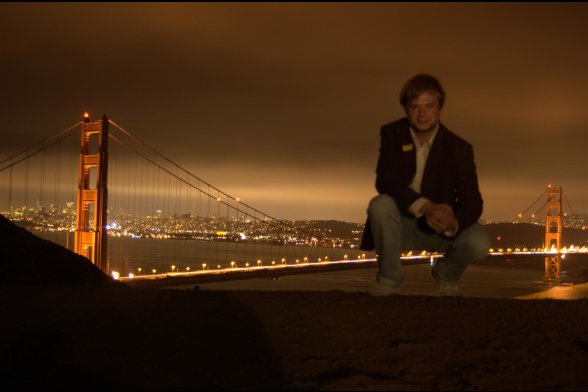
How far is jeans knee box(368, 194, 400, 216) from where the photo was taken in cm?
347

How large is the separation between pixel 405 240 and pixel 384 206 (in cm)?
29

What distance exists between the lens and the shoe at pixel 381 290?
3.89 m

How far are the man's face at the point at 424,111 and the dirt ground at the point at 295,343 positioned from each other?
1.00m

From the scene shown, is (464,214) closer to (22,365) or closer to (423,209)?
(423,209)

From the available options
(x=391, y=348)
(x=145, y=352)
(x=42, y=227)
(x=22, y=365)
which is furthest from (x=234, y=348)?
(x=42, y=227)

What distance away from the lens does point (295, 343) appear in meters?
2.96

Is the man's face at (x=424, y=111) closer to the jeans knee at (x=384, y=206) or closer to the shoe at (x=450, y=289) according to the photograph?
the jeans knee at (x=384, y=206)

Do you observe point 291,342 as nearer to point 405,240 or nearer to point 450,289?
point 405,240

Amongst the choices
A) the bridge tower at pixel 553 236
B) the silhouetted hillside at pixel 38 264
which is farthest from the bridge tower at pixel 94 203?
the bridge tower at pixel 553 236

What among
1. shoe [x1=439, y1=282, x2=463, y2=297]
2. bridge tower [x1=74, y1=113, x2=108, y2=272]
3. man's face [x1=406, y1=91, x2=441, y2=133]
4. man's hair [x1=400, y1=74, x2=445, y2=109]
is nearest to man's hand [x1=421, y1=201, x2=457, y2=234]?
man's face [x1=406, y1=91, x2=441, y2=133]

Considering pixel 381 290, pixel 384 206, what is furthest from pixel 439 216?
pixel 381 290

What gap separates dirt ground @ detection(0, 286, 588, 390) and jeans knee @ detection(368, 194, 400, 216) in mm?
547

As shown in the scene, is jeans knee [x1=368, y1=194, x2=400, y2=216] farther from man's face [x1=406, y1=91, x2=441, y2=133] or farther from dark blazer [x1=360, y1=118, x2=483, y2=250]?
man's face [x1=406, y1=91, x2=441, y2=133]

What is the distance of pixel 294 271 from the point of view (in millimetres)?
35000
